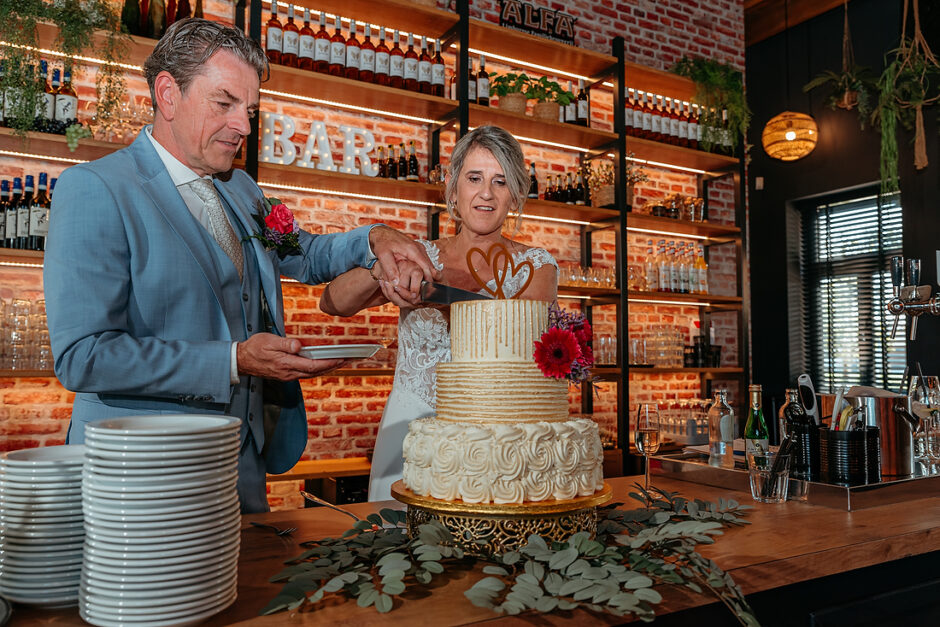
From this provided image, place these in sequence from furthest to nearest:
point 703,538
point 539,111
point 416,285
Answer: point 539,111, point 416,285, point 703,538

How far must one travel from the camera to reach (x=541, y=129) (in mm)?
4473

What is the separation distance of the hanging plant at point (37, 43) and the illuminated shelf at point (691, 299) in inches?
131

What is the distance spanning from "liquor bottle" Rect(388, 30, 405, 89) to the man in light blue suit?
232 centimetres

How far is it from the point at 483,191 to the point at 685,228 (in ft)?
11.0

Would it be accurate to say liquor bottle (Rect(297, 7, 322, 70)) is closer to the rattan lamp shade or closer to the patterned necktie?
the patterned necktie

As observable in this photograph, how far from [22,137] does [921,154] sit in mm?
5503

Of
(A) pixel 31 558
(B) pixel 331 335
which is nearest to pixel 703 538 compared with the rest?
(A) pixel 31 558

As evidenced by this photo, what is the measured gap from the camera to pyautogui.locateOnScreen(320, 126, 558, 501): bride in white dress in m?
2.20

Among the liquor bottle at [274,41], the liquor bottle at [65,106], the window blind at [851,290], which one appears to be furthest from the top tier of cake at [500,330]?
the window blind at [851,290]

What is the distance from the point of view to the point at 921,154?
4.87 metres

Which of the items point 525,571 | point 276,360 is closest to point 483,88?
point 276,360

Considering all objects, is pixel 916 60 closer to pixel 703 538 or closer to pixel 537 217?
pixel 537 217

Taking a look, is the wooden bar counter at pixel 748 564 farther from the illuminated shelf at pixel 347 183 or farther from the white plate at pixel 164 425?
the illuminated shelf at pixel 347 183

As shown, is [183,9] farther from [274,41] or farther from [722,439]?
[722,439]
